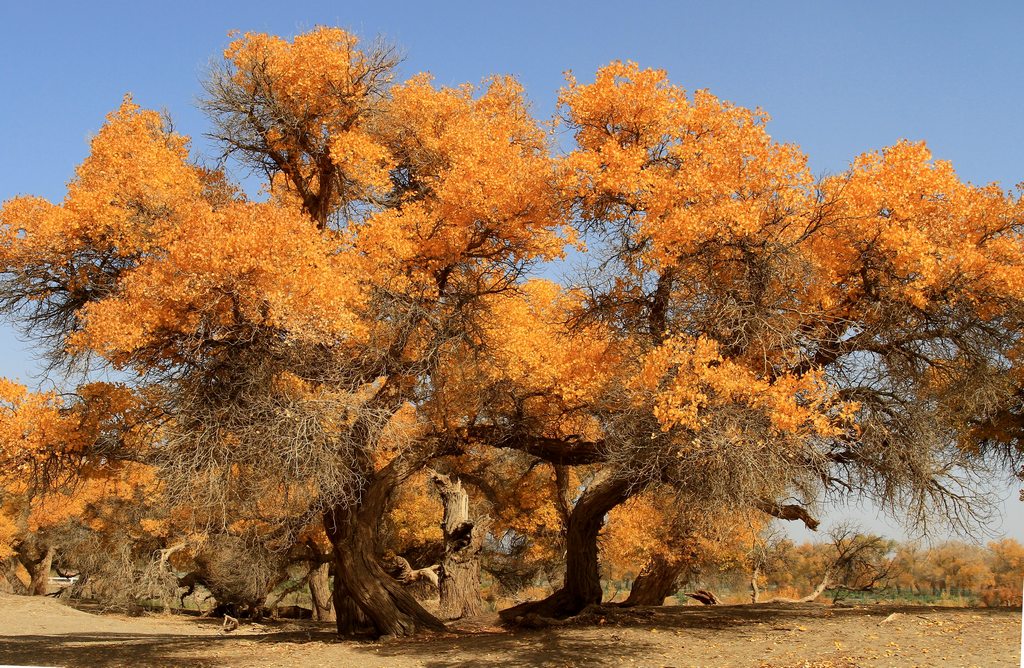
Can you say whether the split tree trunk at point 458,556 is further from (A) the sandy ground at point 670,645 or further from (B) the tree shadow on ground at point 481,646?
(B) the tree shadow on ground at point 481,646

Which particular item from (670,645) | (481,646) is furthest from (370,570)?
(670,645)

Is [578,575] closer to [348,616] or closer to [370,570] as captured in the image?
[370,570]

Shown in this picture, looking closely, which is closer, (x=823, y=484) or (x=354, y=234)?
(x=823, y=484)

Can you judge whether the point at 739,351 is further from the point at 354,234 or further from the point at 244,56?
the point at 244,56

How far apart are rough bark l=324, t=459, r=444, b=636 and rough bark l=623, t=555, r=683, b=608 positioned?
6.38 m

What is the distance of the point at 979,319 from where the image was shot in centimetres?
1072

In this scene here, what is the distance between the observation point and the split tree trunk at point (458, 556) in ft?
58.8

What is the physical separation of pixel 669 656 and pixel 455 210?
6.67m

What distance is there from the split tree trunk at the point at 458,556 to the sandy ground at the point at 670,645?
2.96 metres

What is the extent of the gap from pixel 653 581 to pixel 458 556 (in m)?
4.62

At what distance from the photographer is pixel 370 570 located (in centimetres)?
1395

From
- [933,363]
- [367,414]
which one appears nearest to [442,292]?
[367,414]

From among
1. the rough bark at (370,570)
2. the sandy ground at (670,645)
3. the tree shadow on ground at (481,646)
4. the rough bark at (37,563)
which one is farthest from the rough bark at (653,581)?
the rough bark at (37,563)

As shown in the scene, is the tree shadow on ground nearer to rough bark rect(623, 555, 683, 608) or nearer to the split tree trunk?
the split tree trunk
